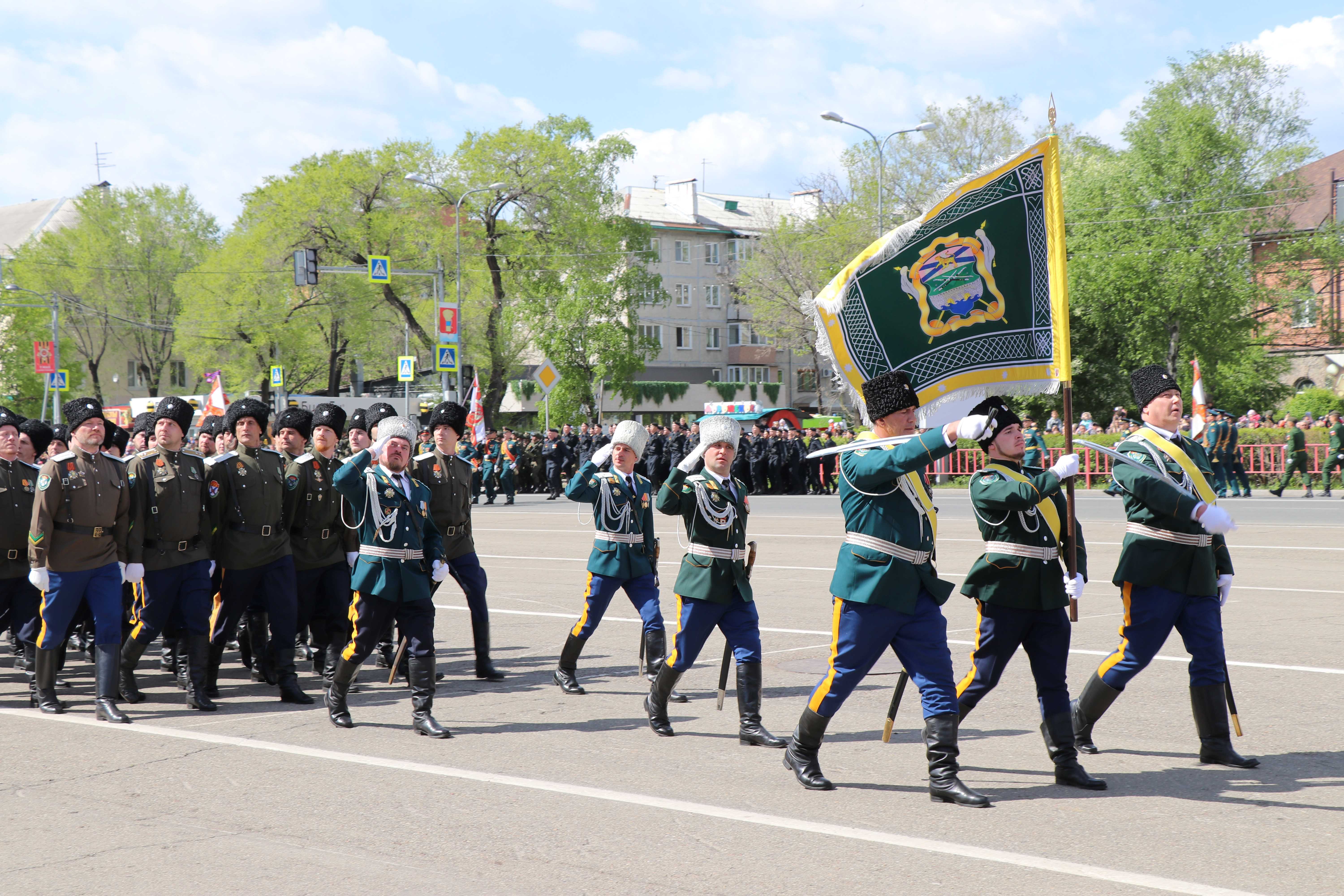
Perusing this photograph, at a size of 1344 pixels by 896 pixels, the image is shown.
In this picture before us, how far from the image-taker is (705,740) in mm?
7156

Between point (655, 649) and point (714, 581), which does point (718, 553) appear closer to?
point (714, 581)

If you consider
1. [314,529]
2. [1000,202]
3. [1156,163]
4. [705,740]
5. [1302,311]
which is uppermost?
[1156,163]

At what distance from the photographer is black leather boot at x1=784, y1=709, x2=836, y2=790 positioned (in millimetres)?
6004

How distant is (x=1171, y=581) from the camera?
6.29 meters

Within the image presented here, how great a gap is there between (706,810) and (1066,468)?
2.26 m

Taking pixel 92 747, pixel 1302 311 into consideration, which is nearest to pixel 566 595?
pixel 92 747

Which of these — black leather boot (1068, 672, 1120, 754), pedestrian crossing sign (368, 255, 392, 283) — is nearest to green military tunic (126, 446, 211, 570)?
black leather boot (1068, 672, 1120, 754)

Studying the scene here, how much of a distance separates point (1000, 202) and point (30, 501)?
6861mm

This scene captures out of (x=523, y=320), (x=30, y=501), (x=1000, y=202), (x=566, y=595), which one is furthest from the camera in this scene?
(x=523, y=320)

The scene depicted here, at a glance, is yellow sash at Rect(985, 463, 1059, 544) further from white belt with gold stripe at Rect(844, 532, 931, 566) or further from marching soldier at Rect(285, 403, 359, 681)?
marching soldier at Rect(285, 403, 359, 681)

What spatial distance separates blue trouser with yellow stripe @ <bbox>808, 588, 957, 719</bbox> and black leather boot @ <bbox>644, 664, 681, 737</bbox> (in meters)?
1.47

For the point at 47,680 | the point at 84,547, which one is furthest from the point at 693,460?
the point at 47,680

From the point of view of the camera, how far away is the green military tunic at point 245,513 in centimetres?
871

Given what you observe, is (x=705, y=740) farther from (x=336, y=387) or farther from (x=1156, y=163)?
(x=336, y=387)
